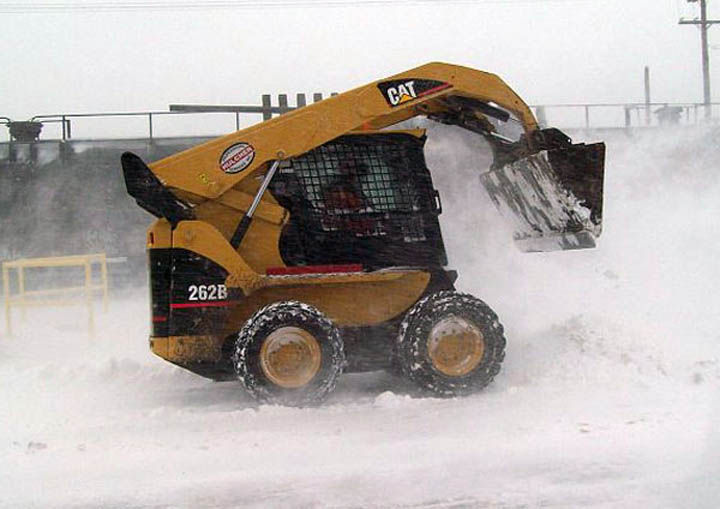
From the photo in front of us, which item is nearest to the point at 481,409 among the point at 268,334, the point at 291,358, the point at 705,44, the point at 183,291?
the point at 291,358

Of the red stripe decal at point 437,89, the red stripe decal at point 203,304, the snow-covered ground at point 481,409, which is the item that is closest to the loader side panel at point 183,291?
the red stripe decal at point 203,304

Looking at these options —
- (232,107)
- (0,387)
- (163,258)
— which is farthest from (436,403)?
(232,107)

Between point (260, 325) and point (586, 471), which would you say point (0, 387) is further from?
point (586, 471)

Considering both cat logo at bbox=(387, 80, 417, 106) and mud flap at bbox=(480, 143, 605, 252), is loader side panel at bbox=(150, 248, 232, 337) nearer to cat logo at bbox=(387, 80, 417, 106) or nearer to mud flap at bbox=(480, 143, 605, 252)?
cat logo at bbox=(387, 80, 417, 106)

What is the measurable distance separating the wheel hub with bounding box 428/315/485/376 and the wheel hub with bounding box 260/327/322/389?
40.2 inches

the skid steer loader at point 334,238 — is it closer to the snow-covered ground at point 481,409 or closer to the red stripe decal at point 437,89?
the red stripe decal at point 437,89

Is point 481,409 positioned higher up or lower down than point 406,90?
lower down

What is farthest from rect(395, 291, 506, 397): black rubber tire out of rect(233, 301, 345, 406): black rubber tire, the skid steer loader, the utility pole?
the utility pole

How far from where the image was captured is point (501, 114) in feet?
24.6

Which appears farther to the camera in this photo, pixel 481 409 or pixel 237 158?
pixel 237 158

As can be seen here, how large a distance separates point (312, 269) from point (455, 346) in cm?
141

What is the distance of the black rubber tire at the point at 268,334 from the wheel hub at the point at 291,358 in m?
0.04

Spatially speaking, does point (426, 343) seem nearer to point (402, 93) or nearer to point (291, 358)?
point (291, 358)

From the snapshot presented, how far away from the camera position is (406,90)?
23.7ft
